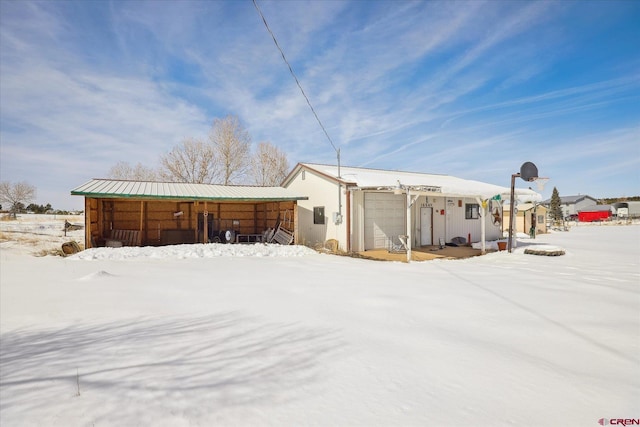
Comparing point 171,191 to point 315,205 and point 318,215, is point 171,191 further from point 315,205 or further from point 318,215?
point 318,215

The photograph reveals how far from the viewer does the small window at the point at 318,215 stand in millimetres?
16547

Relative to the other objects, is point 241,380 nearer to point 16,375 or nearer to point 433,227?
point 16,375

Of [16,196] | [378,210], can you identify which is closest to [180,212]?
[378,210]

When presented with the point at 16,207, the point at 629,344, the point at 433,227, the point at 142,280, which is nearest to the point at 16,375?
the point at 142,280

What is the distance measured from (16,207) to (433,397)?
68.8m

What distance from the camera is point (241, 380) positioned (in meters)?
2.94

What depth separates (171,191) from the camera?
50.7ft

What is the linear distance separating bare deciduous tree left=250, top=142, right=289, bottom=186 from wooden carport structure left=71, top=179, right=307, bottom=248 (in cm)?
1522

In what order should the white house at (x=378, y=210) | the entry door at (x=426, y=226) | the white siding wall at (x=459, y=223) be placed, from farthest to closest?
the white siding wall at (x=459, y=223) → the entry door at (x=426, y=226) → the white house at (x=378, y=210)

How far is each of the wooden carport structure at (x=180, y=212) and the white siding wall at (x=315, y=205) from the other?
89 cm

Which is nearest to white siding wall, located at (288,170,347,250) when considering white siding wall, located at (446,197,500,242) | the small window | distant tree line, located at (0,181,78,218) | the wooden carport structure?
the small window

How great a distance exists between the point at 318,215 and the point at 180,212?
751cm

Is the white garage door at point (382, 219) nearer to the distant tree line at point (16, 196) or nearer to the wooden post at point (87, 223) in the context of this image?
the wooden post at point (87, 223)

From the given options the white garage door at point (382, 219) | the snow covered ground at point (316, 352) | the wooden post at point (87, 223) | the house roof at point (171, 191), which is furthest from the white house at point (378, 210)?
the wooden post at point (87, 223)
